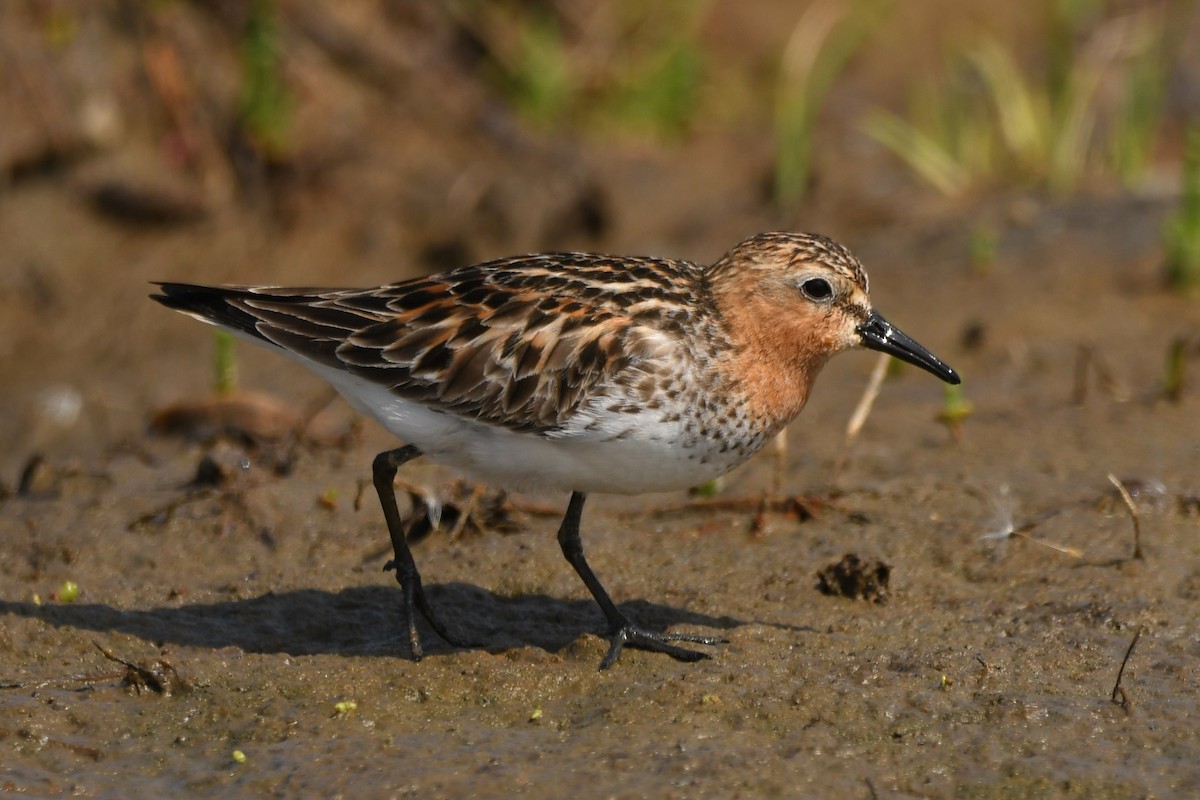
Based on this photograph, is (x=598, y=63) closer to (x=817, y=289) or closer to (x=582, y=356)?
(x=817, y=289)

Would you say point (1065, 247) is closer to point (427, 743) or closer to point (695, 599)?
point (695, 599)

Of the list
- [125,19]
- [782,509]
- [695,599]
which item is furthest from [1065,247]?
[125,19]

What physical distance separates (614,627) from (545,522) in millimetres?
1380

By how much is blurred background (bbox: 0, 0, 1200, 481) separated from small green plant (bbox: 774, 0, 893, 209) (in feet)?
0.13

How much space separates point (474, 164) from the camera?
11688mm

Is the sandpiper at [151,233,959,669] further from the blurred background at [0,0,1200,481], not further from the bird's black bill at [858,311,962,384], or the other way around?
the blurred background at [0,0,1200,481]

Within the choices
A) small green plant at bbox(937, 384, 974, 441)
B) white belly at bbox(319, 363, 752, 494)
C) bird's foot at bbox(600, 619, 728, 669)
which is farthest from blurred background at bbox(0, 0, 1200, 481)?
white belly at bbox(319, 363, 752, 494)

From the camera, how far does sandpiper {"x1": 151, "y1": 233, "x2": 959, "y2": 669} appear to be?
536cm

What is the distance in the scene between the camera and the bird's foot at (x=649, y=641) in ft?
18.2

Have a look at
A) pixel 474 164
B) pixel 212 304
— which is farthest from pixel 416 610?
pixel 474 164

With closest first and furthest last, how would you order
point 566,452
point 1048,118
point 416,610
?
point 566,452, point 416,610, point 1048,118

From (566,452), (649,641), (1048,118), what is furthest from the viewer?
(1048,118)

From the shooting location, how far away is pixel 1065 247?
990 centimetres

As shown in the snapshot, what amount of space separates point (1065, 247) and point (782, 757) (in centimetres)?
605
